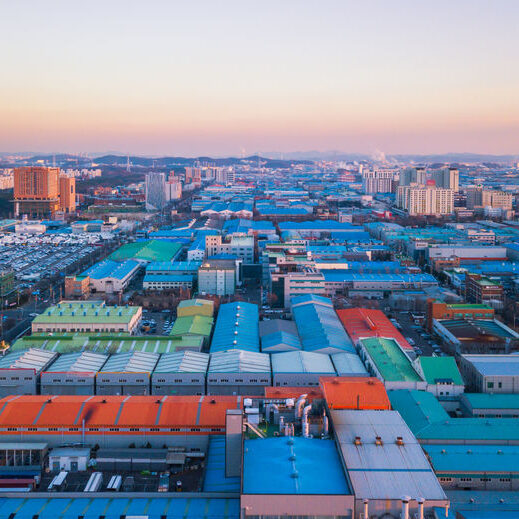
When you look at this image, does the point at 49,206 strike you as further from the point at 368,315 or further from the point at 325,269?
the point at 368,315

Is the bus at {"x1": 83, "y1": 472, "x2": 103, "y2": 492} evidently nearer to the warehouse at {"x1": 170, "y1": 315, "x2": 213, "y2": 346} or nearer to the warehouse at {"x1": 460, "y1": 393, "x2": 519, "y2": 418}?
the warehouse at {"x1": 170, "y1": 315, "x2": 213, "y2": 346}

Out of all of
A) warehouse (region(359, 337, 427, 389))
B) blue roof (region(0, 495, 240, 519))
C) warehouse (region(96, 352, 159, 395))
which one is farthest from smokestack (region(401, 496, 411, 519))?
warehouse (region(96, 352, 159, 395))

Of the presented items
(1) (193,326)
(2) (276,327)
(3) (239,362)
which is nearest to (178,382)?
(3) (239,362)

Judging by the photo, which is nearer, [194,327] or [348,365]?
[348,365]

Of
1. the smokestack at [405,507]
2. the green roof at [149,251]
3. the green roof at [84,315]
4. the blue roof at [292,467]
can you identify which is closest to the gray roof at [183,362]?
the green roof at [84,315]

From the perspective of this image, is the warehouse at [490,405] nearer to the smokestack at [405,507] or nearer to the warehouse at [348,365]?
the warehouse at [348,365]

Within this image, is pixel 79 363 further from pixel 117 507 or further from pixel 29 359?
pixel 117 507
